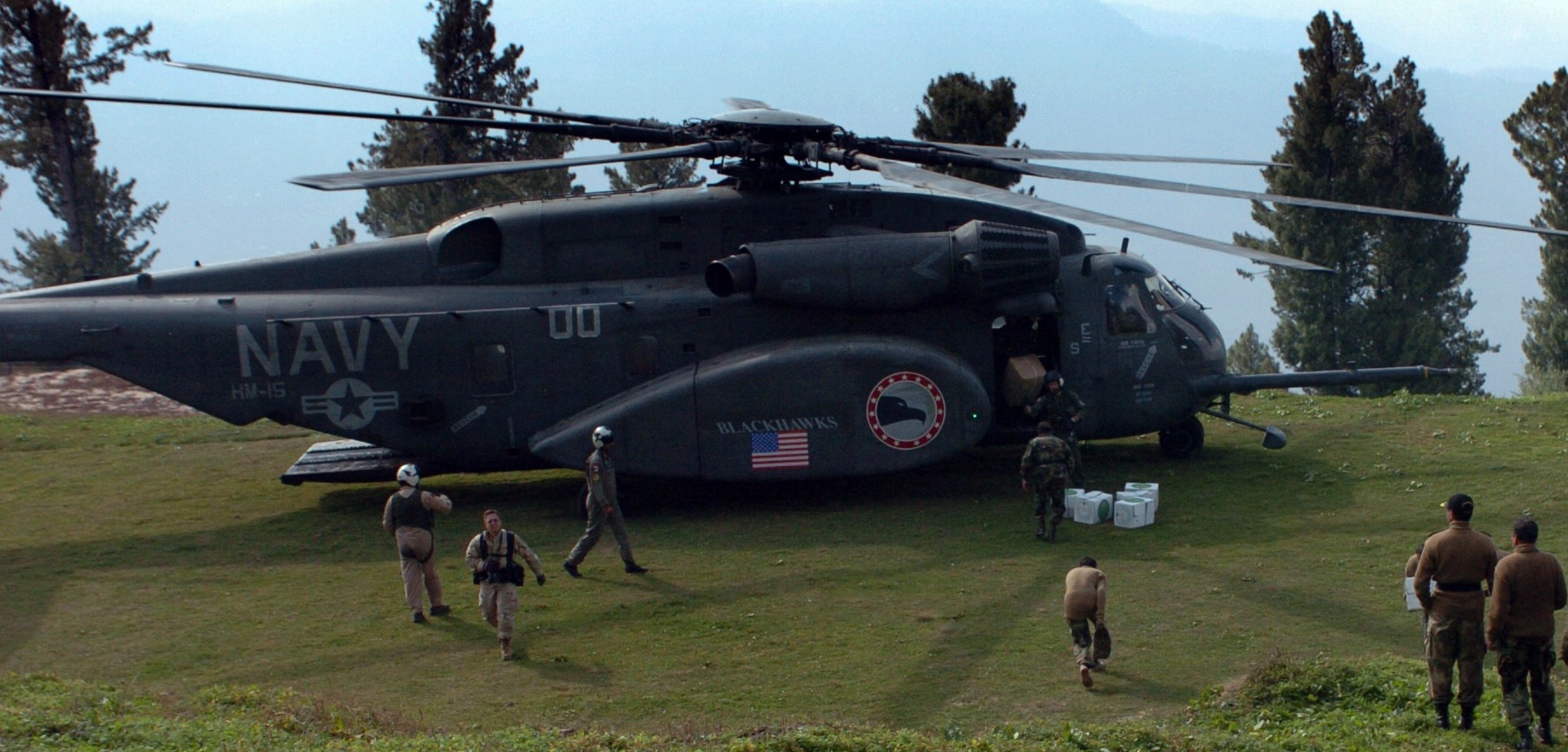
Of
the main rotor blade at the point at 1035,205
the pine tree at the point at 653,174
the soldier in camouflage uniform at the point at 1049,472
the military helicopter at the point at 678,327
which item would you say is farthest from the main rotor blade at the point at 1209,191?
the pine tree at the point at 653,174

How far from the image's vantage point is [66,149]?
36562 millimetres

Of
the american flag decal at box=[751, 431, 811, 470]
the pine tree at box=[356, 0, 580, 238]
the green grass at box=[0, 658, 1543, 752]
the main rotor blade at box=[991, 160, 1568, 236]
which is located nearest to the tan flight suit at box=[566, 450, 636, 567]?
the american flag decal at box=[751, 431, 811, 470]

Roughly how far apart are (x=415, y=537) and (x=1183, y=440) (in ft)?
34.2

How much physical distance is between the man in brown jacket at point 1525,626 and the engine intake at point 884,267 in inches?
326

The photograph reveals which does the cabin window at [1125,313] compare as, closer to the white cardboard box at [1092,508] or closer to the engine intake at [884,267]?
the engine intake at [884,267]

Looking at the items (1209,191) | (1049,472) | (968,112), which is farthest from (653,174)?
(1209,191)

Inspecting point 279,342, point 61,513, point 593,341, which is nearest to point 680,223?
point 593,341

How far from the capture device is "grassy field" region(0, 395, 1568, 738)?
10.2 meters

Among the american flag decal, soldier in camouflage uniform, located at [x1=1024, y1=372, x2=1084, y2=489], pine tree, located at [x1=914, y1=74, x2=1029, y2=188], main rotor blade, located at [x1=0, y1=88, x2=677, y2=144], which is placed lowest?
the american flag decal

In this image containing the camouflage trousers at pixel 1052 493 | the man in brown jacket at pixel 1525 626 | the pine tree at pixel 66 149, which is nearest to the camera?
the man in brown jacket at pixel 1525 626

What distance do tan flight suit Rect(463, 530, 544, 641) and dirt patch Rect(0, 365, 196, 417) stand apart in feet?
51.5

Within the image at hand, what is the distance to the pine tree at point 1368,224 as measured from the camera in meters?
37.4

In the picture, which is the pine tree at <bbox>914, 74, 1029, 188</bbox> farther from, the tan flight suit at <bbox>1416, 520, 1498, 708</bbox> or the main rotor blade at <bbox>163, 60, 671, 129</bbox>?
the tan flight suit at <bbox>1416, 520, 1498, 708</bbox>

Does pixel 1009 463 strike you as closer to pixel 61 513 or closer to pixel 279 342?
pixel 279 342
